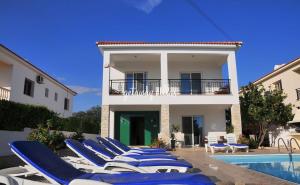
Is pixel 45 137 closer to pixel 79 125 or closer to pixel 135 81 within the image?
pixel 135 81

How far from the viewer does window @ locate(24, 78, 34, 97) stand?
20.8 meters

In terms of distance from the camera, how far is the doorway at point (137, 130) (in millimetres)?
19125

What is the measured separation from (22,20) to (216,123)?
567 inches

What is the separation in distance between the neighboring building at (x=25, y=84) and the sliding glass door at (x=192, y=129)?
1037 centimetres

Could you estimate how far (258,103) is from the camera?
56.5 feet

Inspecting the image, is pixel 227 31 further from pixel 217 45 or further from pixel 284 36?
pixel 284 36

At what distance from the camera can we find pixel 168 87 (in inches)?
671

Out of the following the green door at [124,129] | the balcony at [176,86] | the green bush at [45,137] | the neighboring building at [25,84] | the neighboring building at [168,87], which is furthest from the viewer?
the green door at [124,129]

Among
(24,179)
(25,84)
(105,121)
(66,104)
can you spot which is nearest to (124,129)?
(105,121)

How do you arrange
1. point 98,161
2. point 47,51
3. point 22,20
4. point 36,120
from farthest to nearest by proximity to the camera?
point 47,51 → point 22,20 → point 36,120 → point 98,161

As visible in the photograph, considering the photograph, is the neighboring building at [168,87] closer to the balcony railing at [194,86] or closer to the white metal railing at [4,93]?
the balcony railing at [194,86]

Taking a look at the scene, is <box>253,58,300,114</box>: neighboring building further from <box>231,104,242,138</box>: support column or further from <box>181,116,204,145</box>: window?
<box>181,116,204,145</box>: window

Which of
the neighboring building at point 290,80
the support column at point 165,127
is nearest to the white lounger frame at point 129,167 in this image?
the support column at point 165,127

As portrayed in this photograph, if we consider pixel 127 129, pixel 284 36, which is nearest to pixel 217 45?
pixel 284 36
